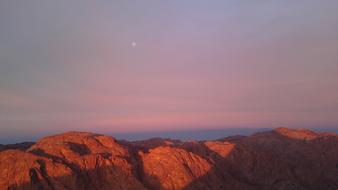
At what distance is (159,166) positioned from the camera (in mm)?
45406

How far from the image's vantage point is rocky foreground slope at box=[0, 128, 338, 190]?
39.9m

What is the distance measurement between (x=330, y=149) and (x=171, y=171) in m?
31.2

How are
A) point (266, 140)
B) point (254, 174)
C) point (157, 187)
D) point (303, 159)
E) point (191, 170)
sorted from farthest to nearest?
1. point (266, 140)
2. point (303, 159)
3. point (254, 174)
4. point (191, 170)
5. point (157, 187)

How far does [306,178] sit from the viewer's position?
53.4 m

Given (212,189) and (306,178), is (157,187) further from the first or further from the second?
(306,178)

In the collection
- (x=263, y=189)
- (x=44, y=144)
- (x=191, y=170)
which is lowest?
(x=263, y=189)

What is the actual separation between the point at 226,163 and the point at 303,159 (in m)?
13.7

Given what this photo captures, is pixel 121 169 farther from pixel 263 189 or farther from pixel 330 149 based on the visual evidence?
pixel 330 149

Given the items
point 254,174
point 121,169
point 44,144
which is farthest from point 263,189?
point 44,144

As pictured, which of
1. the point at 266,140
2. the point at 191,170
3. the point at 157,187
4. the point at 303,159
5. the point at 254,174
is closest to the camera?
the point at 157,187

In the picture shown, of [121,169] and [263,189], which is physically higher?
[121,169]

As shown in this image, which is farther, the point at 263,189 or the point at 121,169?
the point at 263,189

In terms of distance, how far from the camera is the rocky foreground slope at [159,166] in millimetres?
39938

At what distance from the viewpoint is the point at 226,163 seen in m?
53.2
